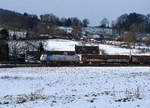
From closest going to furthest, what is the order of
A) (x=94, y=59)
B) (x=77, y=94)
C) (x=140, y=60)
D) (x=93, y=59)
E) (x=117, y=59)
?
(x=77, y=94)
(x=94, y=59)
(x=93, y=59)
(x=140, y=60)
(x=117, y=59)

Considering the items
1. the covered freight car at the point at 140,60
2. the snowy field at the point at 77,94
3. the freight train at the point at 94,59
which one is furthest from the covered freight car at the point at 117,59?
the snowy field at the point at 77,94

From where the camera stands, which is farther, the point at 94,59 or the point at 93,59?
the point at 93,59

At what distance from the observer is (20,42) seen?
4146 inches

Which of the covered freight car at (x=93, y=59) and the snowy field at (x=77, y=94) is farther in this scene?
the covered freight car at (x=93, y=59)

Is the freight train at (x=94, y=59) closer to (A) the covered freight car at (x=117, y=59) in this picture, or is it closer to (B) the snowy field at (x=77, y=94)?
(A) the covered freight car at (x=117, y=59)

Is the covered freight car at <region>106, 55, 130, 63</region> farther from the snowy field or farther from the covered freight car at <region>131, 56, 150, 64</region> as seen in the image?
the snowy field

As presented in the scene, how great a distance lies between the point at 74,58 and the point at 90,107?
59769 millimetres

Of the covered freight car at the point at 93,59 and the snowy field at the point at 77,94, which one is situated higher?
the covered freight car at the point at 93,59

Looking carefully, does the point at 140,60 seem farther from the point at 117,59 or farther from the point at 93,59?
the point at 93,59

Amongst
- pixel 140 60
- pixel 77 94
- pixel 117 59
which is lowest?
pixel 77 94

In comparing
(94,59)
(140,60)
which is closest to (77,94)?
(94,59)

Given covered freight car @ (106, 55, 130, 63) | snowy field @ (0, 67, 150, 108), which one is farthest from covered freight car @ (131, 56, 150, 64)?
snowy field @ (0, 67, 150, 108)

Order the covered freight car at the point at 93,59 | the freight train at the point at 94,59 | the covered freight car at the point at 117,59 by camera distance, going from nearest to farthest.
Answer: the freight train at the point at 94,59
the covered freight car at the point at 93,59
the covered freight car at the point at 117,59

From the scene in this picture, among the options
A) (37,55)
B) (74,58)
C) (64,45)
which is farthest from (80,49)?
(74,58)
